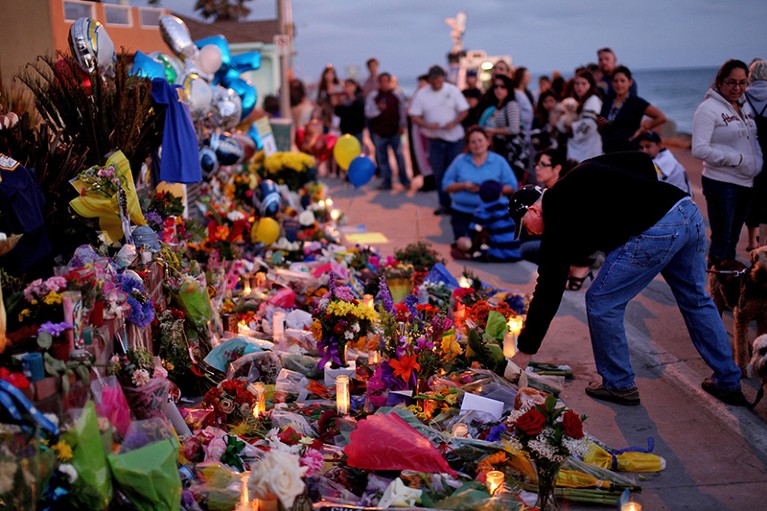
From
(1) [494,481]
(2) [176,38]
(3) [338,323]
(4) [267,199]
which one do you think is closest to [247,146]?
(4) [267,199]

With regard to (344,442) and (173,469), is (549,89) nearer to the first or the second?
(344,442)

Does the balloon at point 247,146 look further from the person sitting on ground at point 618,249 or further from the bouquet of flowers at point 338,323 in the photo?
the person sitting on ground at point 618,249

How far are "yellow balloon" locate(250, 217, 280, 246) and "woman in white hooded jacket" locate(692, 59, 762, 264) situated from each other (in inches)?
174

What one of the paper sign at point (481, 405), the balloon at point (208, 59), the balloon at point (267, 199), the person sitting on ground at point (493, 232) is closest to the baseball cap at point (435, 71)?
the person sitting on ground at point (493, 232)

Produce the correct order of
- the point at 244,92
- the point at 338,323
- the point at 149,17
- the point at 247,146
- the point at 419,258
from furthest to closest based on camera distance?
the point at 149,17
the point at 244,92
the point at 247,146
the point at 419,258
the point at 338,323

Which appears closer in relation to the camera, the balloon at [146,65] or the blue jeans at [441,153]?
the balloon at [146,65]

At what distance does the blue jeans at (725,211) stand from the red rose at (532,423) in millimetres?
4035

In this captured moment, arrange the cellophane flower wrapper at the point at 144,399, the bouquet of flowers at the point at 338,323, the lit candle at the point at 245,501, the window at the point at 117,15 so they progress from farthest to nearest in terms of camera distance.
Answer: the window at the point at 117,15 < the bouquet of flowers at the point at 338,323 < the cellophane flower wrapper at the point at 144,399 < the lit candle at the point at 245,501

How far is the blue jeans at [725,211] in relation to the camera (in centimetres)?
693

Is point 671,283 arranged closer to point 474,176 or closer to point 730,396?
point 730,396

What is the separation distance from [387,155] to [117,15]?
5877 mm

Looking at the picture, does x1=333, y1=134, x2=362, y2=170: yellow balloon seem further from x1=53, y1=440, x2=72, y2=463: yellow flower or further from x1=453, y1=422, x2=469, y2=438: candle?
x1=53, y1=440, x2=72, y2=463: yellow flower

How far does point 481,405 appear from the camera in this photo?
15.2 feet

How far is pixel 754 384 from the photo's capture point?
17.5 ft
